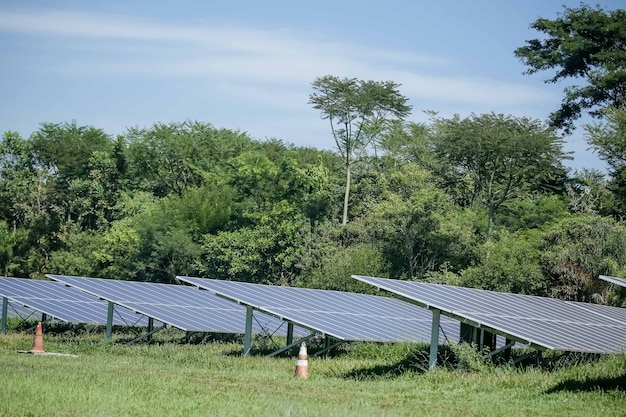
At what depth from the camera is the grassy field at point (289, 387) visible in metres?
15.0

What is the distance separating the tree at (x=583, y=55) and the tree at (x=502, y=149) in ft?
11.5

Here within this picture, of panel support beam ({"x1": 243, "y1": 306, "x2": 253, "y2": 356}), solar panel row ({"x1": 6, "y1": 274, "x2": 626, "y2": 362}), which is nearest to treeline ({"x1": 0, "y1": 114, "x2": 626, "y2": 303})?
solar panel row ({"x1": 6, "y1": 274, "x2": 626, "y2": 362})

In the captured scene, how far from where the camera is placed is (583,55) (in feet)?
192

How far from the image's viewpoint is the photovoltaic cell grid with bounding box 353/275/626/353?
68.5ft

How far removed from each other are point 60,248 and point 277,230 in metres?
15.4

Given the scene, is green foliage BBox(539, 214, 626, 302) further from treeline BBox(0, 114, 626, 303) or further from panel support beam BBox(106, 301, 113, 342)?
panel support beam BBox(106, 301, 113, 342)

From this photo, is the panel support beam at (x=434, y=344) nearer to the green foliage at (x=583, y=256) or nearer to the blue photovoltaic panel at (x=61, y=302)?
the blue photovoltaic panel at (x=61, y=302)

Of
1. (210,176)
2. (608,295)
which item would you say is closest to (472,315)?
(608,295)

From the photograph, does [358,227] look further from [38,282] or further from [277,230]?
[38,282]

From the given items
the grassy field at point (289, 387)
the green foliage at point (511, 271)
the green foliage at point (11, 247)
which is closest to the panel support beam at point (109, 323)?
the grassy field at point (289, 387)

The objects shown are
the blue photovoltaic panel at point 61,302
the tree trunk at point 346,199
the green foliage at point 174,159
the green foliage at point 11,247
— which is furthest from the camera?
the green foliage at point 174,159

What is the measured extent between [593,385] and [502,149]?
38.0 metres

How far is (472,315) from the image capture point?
21031 millimetres

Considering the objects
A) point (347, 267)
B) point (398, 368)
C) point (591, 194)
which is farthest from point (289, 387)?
point (591, 194)
